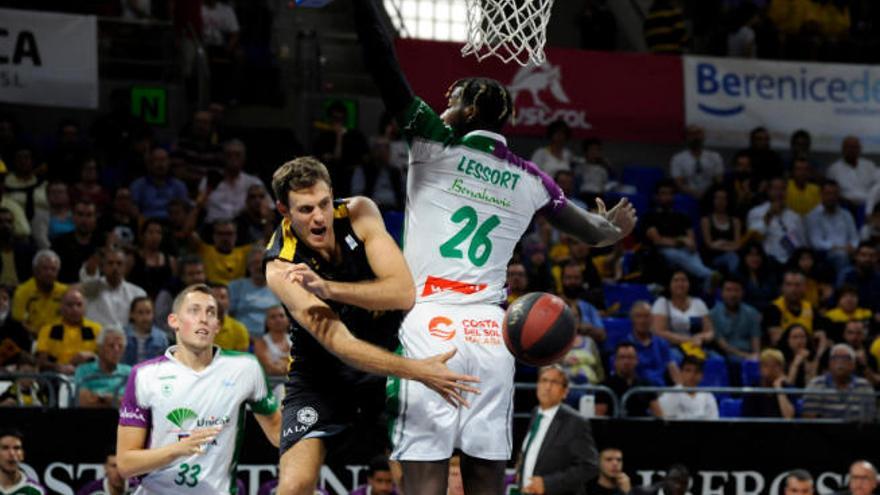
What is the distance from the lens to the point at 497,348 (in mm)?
6754

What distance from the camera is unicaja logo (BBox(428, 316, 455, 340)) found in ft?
21.9

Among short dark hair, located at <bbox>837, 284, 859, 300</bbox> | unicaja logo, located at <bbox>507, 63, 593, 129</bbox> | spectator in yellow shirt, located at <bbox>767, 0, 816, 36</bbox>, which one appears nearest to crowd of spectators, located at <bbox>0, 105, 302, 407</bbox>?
unicaja logo, located at <bbox>507, 63, 593, 129</bbox>

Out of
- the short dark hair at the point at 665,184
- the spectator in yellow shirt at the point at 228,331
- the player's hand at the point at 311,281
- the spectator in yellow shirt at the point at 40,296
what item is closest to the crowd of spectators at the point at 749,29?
the short dark hair at the point at 665,184

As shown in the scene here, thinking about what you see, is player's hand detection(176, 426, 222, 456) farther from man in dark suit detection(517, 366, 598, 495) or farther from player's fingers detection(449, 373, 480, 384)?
man in dark suit detection(517, 366, 598, 495)

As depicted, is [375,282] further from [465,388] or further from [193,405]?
[193,405]

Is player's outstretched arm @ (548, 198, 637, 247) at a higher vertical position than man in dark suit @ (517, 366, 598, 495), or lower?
higher

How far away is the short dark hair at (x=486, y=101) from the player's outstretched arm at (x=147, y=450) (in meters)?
2.29

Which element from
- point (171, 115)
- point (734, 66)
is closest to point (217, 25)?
point (171, 115)

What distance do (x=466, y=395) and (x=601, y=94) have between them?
450 inches

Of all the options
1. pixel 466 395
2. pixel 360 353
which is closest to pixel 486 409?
pixel 466 395

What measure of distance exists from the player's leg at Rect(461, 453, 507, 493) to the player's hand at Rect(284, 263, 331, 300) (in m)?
1.10

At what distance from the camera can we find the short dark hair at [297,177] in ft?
21.6

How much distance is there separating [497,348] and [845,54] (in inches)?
567

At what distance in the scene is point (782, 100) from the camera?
60.2ft
